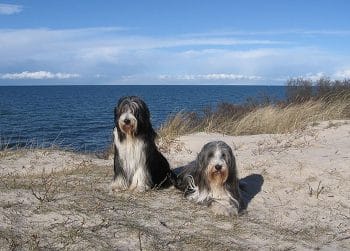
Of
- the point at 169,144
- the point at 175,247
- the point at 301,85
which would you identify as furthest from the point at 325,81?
the point at 175,247

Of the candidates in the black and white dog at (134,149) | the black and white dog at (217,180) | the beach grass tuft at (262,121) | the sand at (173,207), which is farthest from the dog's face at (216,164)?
the beach grass tuft at (262,121)

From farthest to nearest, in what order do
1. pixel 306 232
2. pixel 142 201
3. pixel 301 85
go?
1. pixel 301 85
2. pixel 142 201
3. pixel 306 232

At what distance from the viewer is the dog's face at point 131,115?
7.50m

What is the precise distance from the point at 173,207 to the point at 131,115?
1378 millimetres

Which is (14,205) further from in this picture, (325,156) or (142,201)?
(325,156)

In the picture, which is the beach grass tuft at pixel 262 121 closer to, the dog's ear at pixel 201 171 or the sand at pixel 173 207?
the sand at pixel 173 207

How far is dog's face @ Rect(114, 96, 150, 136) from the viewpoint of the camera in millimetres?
7500

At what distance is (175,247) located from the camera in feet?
20.0

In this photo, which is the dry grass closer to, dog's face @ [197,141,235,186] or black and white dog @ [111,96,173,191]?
black and white dog @ [111,96,173,191]

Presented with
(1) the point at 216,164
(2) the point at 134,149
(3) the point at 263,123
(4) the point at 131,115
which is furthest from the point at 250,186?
(3) the point at 263,123

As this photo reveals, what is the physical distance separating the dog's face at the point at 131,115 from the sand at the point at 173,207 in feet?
3.33

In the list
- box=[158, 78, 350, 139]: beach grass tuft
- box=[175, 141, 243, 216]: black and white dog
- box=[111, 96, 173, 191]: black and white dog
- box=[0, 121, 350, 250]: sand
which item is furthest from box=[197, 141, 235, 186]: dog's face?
box=[158, 78, 350, 139]: beach grass tuft

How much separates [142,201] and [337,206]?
2.87 metres

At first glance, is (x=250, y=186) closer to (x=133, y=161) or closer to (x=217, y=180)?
(x=217, y=180)
